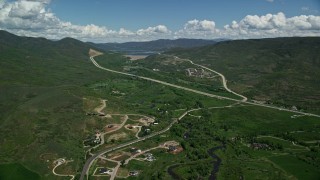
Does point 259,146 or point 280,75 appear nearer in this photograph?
point 259,146

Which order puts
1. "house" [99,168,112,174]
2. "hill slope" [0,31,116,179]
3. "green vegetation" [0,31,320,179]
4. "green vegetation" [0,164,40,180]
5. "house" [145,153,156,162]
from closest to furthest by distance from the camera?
1. "green vegetation" [0,164,40,180]
2. "house" [99,168,112,174]
3. "green vegetation" [0,31,320,179]
4. "house" [145,153,156,162]
5. "hill slope" [0,31,116,179]

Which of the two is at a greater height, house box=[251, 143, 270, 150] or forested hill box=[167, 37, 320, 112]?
forested hill box=[167, 37, 320, 112]

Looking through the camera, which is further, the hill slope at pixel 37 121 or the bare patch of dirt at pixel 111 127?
the bare patch of dirt at pixel 111 127

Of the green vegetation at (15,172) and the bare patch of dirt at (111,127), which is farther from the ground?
the bare patch of dirt at (111,127)

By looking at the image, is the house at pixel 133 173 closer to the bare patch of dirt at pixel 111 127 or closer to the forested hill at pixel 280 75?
the bare patch of dirt at pixel 111 127

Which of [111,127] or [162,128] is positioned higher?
[111,127]

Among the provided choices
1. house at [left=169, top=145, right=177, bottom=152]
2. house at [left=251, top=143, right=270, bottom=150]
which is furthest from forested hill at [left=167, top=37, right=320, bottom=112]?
house at [left=169, top=145, right=177, bottom=152]

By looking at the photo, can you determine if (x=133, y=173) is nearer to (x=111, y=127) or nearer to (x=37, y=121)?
(x=111, y=127)

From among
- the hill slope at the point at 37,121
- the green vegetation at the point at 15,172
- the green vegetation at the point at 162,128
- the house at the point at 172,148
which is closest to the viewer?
the green vegetation at the point at 15,172

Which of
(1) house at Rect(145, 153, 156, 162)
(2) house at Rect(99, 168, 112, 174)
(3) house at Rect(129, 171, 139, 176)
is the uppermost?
(1) house at Rect(145, 153, 156, 162)

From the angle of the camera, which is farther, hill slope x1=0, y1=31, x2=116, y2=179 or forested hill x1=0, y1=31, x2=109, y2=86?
forested hill x1=0, y1=31, x2=109, y2=86

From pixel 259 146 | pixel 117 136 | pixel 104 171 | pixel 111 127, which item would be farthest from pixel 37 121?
pixel 259 146

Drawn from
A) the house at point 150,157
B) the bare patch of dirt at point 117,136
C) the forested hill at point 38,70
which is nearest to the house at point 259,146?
the house at point 150,157

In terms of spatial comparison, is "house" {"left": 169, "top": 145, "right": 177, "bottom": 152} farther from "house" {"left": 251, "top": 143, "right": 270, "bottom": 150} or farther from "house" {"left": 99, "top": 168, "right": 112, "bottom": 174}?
"house" {"left": 251, "top": 143, "right": 270, "bottom": 150}
